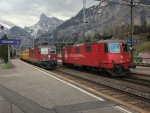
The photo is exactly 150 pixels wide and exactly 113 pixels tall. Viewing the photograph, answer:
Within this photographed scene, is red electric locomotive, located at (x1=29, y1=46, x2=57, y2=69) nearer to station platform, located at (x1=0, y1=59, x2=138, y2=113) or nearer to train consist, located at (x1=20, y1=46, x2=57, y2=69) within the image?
train consist, located at (x1=20, y1=46, x2=57, y2=69)

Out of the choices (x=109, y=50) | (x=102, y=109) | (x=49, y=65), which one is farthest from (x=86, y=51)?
(x=102, y=109)

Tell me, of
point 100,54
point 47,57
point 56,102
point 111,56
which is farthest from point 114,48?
point 56,102

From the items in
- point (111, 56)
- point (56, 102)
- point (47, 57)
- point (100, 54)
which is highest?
point (100, 54)

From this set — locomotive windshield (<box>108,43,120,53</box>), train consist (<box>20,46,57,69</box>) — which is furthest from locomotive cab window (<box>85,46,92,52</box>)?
train consist (<box>20,46,57,69</box>)

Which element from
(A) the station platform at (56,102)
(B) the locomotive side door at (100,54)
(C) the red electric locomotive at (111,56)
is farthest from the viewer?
(B) the locomotive side door at (100,54)

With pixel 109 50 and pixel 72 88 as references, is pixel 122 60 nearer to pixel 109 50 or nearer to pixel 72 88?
pixel 109 50

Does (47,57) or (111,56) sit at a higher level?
(111,56)

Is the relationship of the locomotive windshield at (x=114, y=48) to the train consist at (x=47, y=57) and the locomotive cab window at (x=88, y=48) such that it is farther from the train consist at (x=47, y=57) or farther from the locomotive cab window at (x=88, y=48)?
the train consist at (x=47, y=57)

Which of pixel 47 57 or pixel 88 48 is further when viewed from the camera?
pixel 47 57

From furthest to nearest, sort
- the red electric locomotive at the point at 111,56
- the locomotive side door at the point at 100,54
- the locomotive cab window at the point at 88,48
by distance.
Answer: the locomotive cab window at the point at 88,48
the locomotive side door at the point at 100,54
the red electric locomotive at the point at 111,56

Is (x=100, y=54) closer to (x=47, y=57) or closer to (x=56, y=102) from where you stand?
(x=47, y=57)

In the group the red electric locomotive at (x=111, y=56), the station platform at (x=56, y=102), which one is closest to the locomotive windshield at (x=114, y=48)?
the red electric locomotive at (x=111, y=56)

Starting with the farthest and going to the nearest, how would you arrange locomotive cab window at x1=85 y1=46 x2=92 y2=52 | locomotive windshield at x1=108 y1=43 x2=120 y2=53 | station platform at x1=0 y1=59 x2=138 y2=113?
locomotive cab window at x1=85 y1=46 x2=92 y2=52 < locomotive windshield at x1=108 y1=43 x2=120 y2=53 < station platform at x1=0 y1=59 x2=138 y2=113

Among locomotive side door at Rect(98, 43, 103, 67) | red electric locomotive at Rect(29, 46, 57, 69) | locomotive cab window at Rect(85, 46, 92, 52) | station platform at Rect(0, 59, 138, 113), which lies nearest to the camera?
station platform at Rect(0, 59, 138, 113)
